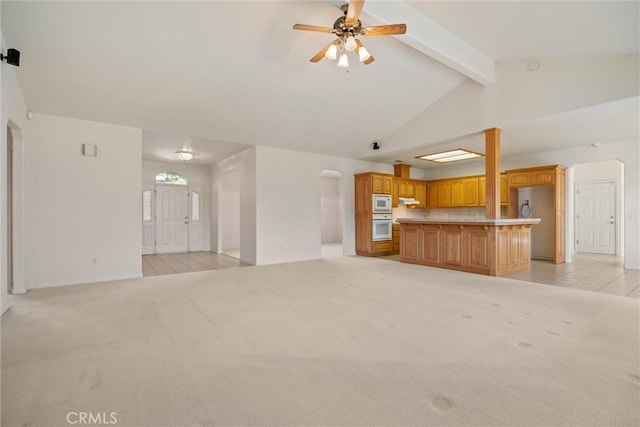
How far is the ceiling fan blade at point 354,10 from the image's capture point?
289 cm

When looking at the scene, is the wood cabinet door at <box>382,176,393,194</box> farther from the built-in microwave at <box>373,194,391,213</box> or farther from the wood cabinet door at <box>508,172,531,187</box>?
the wood cabinet door at <box>508,172,531,187</box>

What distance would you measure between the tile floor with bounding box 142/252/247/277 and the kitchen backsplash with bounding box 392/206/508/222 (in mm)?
5048

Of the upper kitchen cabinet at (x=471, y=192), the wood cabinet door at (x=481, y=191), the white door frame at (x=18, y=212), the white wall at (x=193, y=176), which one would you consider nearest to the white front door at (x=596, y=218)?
the wood cabinet door at (x=481, y=191)

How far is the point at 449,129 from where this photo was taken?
20.3 feet

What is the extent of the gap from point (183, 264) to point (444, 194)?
26.1 ft

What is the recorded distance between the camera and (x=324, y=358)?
7.53ft

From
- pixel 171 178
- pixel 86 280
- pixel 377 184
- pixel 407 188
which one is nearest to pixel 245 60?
pixel 86 280

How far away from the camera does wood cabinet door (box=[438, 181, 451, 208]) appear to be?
380 inches

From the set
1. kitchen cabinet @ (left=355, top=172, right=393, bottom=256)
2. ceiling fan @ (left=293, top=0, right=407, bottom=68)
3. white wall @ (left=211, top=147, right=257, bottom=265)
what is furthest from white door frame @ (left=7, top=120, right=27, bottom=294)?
kitchen cabinet @ (left=355, top=172, right=393, bottom=256)

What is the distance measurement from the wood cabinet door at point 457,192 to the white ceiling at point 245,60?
309 cm

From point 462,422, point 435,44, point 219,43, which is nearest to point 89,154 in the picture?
point 219,43

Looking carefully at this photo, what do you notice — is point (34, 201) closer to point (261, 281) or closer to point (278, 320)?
point (261, 281)

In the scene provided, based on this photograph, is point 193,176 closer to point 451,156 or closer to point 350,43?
point 350,43

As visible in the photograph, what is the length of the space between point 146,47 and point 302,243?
199 inches
